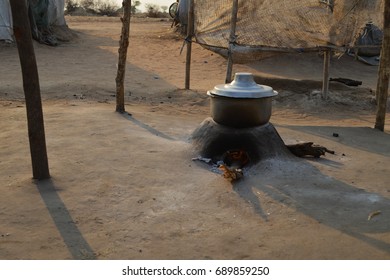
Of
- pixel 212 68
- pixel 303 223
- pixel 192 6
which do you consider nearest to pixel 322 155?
pixel 303 223

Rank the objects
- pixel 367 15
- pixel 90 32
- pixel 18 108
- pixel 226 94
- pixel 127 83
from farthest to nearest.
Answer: pixel 90 32, pixel 127 83, pixel 367 15, pixel 18 108, pixel 226 94

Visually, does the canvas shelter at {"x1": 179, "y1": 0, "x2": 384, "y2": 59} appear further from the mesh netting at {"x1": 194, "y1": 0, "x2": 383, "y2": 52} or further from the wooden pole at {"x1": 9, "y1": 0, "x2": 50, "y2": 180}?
the wooden pole at {"x1": 9, "y1": 0, "x2": 50, "y2": 180}

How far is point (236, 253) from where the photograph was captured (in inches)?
129

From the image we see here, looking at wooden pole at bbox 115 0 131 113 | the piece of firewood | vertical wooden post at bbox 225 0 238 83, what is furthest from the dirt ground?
vertical wooden post at bbox 225 0 238 83

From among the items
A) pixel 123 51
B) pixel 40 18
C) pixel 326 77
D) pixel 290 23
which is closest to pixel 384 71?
pixel 326 77

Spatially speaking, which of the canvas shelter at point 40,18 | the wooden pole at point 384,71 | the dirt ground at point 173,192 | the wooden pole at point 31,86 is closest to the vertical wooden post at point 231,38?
the dirt ground at point 173,192

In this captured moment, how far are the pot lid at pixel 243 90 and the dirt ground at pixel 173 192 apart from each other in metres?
0.67

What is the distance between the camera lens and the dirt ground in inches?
134

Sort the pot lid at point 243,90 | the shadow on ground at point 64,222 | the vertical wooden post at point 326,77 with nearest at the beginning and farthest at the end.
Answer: the shadow on ground at point 64,222 < the pot lid at point 243,90 < the vertical wooden post at point 326,77

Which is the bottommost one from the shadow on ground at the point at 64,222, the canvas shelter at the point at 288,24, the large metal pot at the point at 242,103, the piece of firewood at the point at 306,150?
the shadow on ground at the point at 64,222

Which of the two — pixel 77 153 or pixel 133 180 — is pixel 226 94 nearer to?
pixel 133 180

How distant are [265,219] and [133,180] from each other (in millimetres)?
1318

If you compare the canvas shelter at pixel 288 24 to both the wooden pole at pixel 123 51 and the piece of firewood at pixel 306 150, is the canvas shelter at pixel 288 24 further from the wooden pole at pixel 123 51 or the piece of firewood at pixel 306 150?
the piece of firewood at pixel 306 150

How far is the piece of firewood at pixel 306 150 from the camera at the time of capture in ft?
17.5
